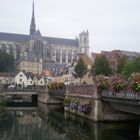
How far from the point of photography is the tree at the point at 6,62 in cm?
15712

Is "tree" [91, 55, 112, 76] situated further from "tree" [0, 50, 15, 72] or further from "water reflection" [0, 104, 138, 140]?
"tree" [0, 50, 15, 72]

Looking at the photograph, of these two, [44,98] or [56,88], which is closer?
[56,88]

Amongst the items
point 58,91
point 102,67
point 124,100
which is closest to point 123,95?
point 124,100

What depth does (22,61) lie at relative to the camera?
193875 millimetres

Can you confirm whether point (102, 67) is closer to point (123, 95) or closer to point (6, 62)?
point (123, 95)

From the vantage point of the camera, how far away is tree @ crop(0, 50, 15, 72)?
157m

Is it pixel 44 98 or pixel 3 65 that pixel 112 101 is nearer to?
pixel 44 98

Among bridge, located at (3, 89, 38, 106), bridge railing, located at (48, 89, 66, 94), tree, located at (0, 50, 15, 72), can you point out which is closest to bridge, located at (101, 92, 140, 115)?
bridge railing, located at (48, 89, 66, 94)

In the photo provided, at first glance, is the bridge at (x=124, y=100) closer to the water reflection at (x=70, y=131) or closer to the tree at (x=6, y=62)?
the water reflection at (x=70, y=131)

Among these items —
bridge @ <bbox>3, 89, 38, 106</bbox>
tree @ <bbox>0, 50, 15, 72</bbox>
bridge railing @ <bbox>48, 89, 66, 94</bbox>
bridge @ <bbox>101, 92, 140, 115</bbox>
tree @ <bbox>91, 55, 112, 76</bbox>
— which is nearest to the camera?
bridge @ <bbox>101, 92, 140, 115</bbox>

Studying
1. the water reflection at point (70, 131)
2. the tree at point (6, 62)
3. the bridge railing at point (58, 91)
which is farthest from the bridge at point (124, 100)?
the tree at point (6, 62)

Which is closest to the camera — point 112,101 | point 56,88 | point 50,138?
point 50,138

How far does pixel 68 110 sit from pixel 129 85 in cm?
2170

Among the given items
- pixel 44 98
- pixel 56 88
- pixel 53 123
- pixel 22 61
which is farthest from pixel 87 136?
pixel 22 61
